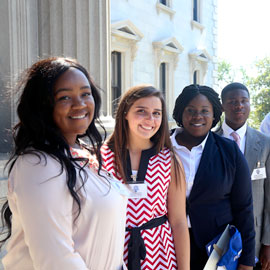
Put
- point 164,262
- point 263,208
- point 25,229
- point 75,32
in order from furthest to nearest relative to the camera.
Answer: point 75,32
point 263,208
point 164,262
point 25,229

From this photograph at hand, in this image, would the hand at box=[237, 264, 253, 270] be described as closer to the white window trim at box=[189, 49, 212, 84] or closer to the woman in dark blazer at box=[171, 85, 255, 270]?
the woman in dark blazer at box=[171, 85, 255, 270]

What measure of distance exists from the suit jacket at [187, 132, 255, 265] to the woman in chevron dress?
0.31 metres

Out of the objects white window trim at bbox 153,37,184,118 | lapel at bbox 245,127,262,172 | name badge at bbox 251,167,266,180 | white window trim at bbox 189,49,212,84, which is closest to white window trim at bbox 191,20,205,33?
white window trim at bbox 189,49,212,84

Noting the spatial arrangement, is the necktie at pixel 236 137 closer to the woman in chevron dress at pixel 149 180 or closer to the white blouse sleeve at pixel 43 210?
the woman in chevron dress at pixel 149 180

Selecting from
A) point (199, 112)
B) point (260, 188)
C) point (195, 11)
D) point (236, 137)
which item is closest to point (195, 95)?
point (199, 112)

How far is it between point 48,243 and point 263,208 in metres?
2.28

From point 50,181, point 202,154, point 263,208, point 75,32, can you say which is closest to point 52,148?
point 50,181

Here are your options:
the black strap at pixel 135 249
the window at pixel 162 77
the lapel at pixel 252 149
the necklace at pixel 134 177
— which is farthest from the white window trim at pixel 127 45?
the black strap at pixel 135 249

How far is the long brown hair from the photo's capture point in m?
1.99

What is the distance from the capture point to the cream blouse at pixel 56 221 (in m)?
Answer: 1.14

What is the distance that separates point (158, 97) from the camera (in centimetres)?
203

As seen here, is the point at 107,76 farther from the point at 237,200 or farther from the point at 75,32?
the point at 237,200

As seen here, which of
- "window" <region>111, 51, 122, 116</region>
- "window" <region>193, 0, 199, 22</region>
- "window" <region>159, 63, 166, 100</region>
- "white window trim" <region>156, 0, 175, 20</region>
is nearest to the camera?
"window" <region>111, 51, 122, 116</region>

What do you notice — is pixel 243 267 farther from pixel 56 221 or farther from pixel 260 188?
pixel 56 221
